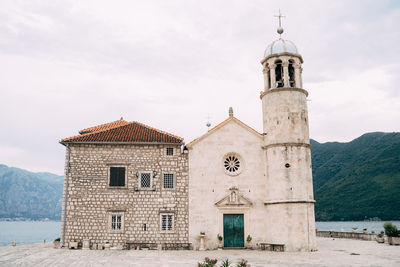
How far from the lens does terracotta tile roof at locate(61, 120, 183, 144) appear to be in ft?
78.4

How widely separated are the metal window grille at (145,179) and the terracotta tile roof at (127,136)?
2.33 m

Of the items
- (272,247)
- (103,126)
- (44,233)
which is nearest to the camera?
(272,247)

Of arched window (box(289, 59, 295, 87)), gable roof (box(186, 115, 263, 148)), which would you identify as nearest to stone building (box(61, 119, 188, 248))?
gable roof (box(186, 115, 263, 148))

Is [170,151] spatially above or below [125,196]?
above

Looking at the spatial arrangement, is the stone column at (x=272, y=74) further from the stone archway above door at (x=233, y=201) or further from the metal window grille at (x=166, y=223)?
the metal window grille at (x=166, y=223)

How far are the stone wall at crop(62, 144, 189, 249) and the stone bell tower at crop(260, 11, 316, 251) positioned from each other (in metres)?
6.08

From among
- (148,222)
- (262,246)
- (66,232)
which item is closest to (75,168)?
(66,232)

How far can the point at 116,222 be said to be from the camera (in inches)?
912

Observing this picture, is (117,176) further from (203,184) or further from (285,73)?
(285,73)

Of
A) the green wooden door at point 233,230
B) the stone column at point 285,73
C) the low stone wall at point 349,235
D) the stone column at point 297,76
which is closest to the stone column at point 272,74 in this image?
the stone column at point 285,73

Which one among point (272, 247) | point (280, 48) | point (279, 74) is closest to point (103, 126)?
point (279, 74)

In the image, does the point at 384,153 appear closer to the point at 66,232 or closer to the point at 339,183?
the point at 339,183

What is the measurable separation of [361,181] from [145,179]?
131434 mm

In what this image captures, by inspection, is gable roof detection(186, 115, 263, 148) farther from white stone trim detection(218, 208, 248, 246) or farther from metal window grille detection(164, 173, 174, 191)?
white stone trim detection(218, 208, 248, 246)
